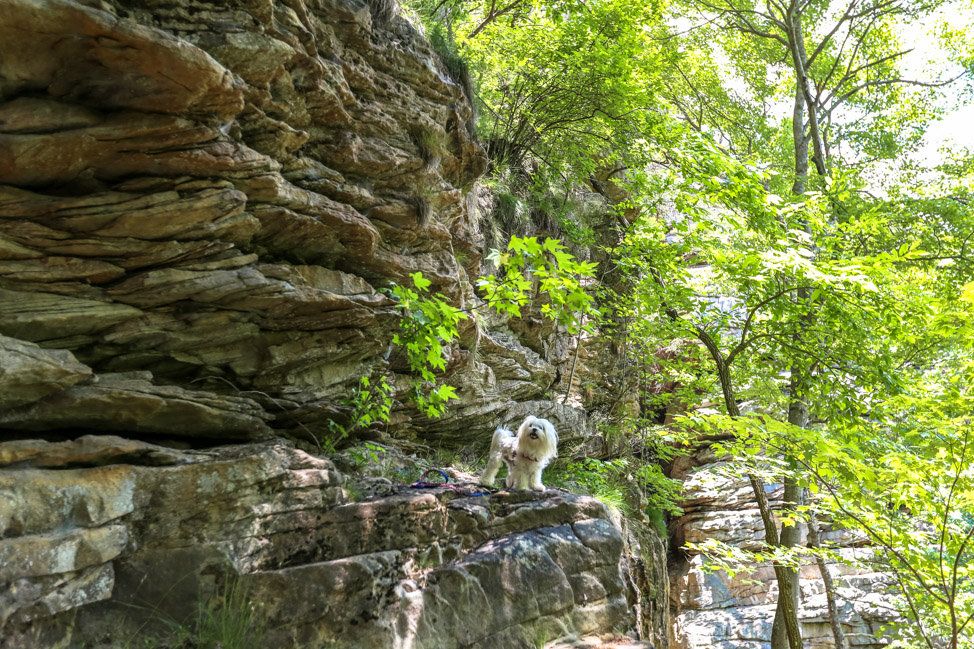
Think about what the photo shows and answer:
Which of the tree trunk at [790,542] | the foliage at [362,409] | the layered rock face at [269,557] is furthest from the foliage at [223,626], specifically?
the tree trunk at [790,542]

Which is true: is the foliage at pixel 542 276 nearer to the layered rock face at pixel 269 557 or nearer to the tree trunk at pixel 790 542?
the layered rock face at pixel 269 557

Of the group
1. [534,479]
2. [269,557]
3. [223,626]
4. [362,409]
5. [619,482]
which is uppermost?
[362,409]

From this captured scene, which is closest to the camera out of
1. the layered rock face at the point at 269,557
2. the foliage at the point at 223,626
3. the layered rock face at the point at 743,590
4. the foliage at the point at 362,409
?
the layered rock face at the point at 269,557

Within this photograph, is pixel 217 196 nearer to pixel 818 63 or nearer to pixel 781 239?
pixel 781 239

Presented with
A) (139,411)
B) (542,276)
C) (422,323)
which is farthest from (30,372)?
(542,276)

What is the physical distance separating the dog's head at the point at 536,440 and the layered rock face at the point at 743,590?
972 cm

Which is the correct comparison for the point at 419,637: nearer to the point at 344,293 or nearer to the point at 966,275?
the point at 344,293

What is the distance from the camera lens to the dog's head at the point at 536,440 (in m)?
6.59

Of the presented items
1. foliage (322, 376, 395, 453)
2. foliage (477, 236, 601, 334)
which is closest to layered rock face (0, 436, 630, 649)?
foliage (322, 376, 395, 453)

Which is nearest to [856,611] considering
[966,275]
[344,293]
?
[966,275]

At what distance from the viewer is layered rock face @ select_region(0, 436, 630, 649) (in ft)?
11.9

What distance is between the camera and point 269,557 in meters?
4.35

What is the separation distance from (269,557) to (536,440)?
10.5 feet

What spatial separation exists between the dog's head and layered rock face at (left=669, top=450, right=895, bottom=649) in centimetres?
972
